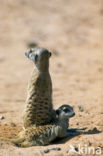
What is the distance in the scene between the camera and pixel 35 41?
1611cm

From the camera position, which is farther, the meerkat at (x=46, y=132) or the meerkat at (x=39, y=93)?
the meerkat at (x=39, y=93)

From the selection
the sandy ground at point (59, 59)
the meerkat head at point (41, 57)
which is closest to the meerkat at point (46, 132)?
the sandy ground at point (59, 59)

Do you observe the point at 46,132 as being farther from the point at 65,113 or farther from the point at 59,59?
the point at 59,59

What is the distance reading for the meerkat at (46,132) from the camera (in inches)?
252

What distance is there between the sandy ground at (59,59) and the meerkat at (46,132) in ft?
0.41

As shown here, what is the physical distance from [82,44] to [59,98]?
676cm

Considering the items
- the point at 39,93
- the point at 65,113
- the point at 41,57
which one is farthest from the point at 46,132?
the point at 41,57

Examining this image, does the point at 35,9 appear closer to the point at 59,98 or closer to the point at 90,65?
the point at 90,65

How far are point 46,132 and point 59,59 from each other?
330 inches

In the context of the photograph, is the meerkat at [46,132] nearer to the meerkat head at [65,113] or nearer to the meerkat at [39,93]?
the meerkat head at [65,113]

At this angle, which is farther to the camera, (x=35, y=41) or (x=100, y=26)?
(x=100, y=26)

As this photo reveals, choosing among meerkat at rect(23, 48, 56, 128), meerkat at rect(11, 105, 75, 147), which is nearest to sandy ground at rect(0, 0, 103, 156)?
meerkat at rect(11, 105, 75, 147)

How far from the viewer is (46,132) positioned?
643 centimetres

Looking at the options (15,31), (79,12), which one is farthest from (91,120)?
(79,12)
